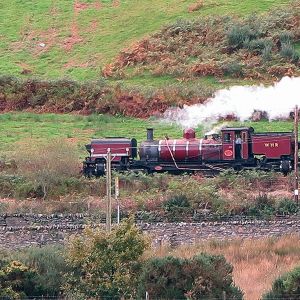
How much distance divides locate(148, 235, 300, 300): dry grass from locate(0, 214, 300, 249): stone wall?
1.16m

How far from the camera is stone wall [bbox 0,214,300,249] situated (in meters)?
42.5

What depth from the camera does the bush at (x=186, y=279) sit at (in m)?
32.3

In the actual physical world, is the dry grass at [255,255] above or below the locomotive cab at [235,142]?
below

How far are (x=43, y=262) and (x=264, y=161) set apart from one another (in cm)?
1506

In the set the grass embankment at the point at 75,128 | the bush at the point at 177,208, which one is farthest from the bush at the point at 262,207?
the grass embankment at the point at 75,128

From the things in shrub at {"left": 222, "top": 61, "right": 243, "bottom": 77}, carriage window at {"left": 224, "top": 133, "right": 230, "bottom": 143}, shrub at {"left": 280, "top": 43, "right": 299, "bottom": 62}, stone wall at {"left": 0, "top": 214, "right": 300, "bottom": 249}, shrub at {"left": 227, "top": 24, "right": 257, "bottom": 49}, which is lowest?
stone wall at {"left": 0, "top": 214, "right": 300, "bottom": 249}

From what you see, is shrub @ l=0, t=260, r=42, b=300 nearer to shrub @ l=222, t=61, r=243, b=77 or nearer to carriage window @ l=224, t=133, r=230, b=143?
carriage window @ l=224, t=133, r=230, b=143

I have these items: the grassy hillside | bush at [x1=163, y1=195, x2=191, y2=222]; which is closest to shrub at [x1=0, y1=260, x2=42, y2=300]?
bush at [x1=163, y1=195, x2=191, y2=222]

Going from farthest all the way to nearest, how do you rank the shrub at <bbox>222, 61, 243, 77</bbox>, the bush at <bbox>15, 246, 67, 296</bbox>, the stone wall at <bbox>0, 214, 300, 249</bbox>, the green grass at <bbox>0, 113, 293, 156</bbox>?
the shrub at <bbox>222, 61, 243, 77</bbox> → the green grass at <bbox>0, 113, 293, 156</bbox> → the stone wall at <bbox>0, 214, 300, 249</bbox> → the bush at <bbox>15, 246, 67, 296</bbox>

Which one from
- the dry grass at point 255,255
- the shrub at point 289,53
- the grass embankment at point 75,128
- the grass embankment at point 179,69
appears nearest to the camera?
the dry grass at point 255,255

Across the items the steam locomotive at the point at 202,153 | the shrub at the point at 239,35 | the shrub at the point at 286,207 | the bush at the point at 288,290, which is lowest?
the bush at the point at 288,290

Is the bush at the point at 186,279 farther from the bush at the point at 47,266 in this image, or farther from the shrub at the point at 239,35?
the shrub at the point at 239,35

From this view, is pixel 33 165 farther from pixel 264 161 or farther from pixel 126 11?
pixel 126 11

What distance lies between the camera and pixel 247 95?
53.4 metres
